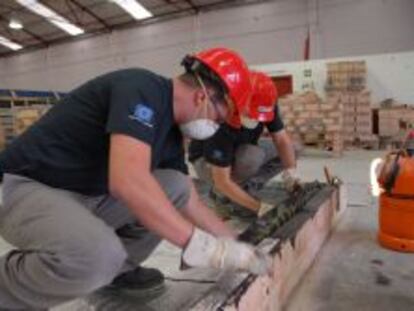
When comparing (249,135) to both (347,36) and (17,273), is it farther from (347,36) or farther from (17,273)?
(347,36)

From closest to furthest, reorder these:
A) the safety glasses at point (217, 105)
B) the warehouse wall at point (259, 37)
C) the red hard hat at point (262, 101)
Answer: the safety glasses at point (217, 105), the red hard hat at point (262, 101), the warehouse wall at point (259, 37)

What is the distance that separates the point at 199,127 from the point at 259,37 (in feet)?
37.4

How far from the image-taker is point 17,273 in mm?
1453

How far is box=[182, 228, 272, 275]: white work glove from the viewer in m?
1.48

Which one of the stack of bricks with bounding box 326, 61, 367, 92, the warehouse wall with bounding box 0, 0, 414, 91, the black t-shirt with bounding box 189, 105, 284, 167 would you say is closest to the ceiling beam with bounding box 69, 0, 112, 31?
the warehouse wall with bounding box 0, 0, 414, 91

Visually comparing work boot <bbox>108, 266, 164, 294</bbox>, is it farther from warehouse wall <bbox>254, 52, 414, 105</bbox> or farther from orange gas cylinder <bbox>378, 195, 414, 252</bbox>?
warehouse wall <bbox>254, 52, 414, 105</bbox>

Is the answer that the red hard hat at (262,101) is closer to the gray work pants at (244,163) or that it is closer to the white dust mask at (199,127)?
the gray work pants at (244,163)

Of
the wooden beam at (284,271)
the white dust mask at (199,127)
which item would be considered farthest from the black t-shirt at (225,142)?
the white dust mask at (199,127)

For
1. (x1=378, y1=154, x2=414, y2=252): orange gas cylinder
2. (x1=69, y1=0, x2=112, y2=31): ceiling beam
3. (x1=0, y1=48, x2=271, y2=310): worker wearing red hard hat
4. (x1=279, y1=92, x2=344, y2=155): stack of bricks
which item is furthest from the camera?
(x1=69, y1=0, x2=112, y2=31): ceiling beam

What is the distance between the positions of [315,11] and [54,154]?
36.1ft

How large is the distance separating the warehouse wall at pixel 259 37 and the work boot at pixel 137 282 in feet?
32.9

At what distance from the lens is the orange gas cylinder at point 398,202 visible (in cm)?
248

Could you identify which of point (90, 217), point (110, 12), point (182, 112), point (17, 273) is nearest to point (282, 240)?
point (182, 112)

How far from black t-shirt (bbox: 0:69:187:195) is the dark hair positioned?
0.31 ft
